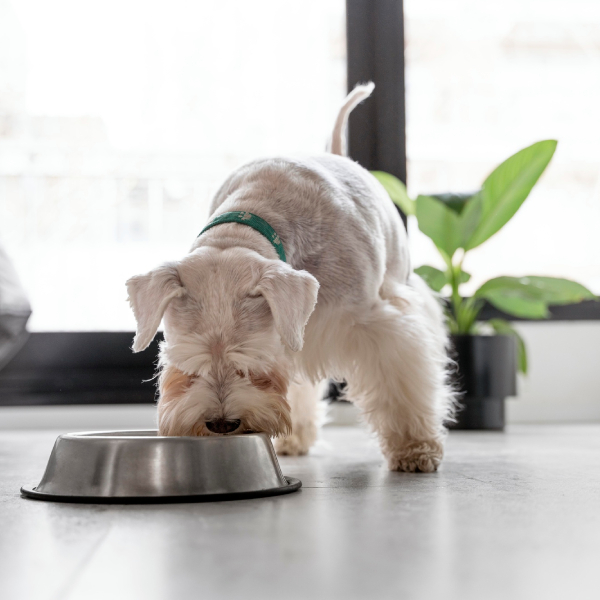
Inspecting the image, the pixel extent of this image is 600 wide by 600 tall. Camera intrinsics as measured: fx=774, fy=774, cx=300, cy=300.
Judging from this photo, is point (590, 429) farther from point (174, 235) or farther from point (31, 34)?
point (31, 34)

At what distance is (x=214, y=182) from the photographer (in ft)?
14.3

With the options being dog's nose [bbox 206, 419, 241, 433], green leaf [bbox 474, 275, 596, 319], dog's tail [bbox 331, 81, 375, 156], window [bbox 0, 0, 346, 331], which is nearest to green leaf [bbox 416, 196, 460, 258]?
green leaf [bbox 474, 275, 596, 319]

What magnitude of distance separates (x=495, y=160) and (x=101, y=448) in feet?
11.6

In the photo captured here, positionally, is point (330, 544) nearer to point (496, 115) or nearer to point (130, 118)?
point (130, 118)

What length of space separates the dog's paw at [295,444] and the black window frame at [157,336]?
1.50 meters

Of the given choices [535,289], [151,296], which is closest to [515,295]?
[535,289]

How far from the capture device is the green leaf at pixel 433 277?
3.46 meters

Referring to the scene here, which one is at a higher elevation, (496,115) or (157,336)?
(496,115)

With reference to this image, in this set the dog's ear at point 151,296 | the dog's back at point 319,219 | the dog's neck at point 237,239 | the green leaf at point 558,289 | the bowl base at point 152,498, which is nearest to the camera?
the bowl base at point 152,498

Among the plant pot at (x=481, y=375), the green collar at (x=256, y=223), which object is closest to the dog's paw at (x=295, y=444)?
the green collar at (x=256, y=223)

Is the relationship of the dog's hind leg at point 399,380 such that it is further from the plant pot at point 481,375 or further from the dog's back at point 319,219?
the plant pot at point 481,375

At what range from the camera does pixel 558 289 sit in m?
3.40

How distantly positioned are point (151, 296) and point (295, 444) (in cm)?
96

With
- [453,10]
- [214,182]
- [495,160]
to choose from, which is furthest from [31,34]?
[495,160]
